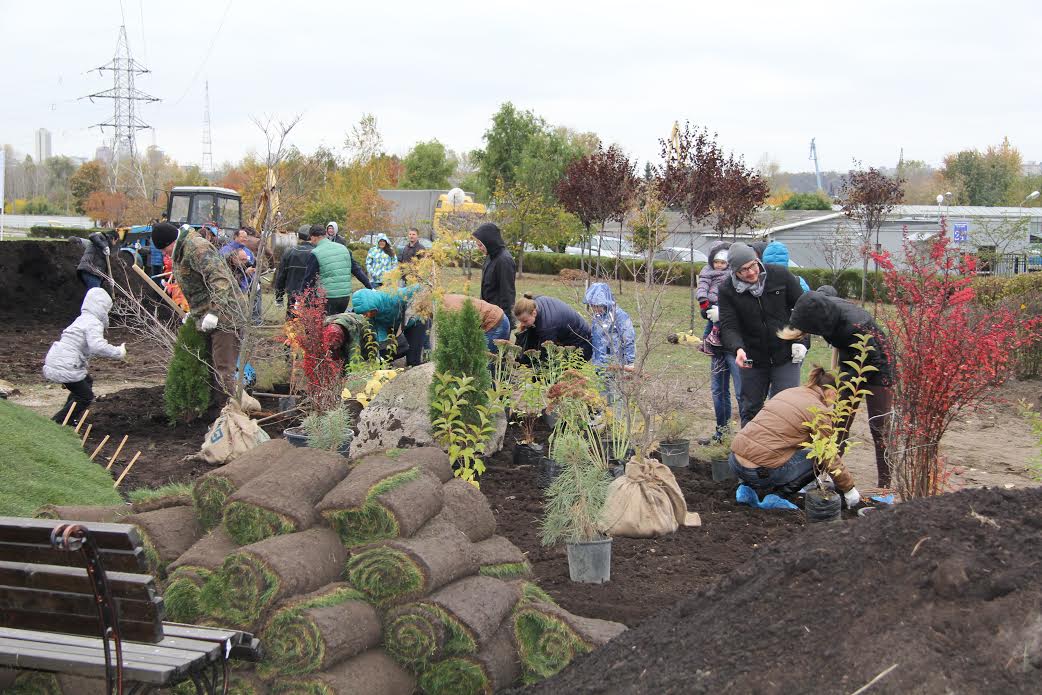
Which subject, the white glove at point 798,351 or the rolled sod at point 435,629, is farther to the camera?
the white glove at point 798,351

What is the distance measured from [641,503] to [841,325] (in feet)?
6.23

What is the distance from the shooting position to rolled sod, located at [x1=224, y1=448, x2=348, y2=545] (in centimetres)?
364

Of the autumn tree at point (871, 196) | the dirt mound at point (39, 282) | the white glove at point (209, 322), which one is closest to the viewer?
the white glove at point (209, 322)

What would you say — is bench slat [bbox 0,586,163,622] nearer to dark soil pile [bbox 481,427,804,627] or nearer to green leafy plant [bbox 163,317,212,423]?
dark soil pile [bbox 481,427,804,627]

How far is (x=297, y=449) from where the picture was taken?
4.07 meters

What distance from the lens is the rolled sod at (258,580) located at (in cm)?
333

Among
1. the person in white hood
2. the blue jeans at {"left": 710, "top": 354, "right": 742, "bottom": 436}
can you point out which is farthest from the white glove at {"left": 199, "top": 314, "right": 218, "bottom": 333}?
the blue jeans at {"left": 710, "top": 354, "right": 742, "bottom": 436}

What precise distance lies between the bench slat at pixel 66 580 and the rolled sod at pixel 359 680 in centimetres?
71

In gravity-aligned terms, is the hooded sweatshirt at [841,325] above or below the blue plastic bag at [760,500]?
above

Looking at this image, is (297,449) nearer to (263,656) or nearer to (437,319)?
(263,656)

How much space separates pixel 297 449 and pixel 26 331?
12.5m

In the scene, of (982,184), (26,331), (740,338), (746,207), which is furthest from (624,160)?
(982,184)

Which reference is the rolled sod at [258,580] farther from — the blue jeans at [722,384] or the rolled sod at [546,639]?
the blue jeans at [722,384]

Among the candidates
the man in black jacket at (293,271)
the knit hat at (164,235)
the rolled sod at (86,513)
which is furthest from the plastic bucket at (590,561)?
the man in black jacket at (293,271)
